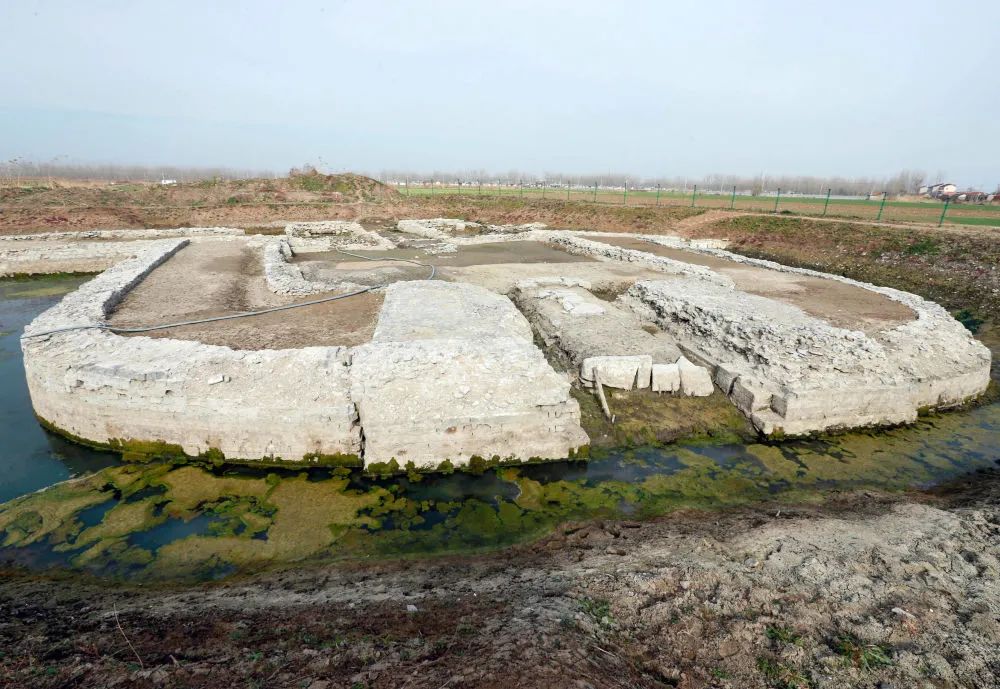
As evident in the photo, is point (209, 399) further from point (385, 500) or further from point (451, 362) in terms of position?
point (451, 362)

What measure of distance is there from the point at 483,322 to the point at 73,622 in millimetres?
5746

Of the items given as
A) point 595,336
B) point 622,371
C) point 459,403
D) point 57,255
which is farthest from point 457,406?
point 57,255

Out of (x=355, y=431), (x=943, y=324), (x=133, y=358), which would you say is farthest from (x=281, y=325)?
(x=943, y=324)

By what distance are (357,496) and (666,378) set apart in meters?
4.80

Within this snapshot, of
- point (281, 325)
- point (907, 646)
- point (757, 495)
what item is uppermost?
point (281, 325)

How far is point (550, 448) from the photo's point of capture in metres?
6.13

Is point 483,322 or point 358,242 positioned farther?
point 358,242

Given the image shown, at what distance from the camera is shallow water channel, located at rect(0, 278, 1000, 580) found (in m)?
4.77

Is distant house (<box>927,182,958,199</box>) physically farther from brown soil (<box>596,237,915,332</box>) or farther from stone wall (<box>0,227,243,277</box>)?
stone wall (<box>0,227,243,277</box>)

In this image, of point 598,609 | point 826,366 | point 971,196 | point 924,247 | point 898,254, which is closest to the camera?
point 598,609

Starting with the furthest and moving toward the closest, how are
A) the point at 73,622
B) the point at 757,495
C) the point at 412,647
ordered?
the point at 757,495, the point at 73,622, the point at 412,647

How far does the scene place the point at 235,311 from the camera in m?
9.12

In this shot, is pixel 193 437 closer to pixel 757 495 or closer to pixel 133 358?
pixel 133 358

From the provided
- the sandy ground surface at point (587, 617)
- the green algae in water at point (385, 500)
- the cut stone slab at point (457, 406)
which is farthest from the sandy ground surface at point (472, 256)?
the sandy ground surface at point (587, 617)
